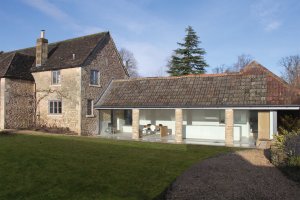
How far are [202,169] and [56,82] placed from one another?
2051 centimetres

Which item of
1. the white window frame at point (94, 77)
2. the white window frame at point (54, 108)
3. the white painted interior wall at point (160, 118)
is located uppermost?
the white window frame at point (94, 77)

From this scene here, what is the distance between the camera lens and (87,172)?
1103cm

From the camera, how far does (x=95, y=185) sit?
9.50 meters

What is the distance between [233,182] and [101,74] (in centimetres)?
2105

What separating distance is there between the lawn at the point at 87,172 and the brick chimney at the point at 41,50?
15.7 m

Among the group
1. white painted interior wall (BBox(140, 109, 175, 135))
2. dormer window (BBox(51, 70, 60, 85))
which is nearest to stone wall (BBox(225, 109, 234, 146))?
white painted interior wall (BBox(140, 109, 175, 135))

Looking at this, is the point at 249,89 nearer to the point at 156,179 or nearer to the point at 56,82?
the point at 156,179

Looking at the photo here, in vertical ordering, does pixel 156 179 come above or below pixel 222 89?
below

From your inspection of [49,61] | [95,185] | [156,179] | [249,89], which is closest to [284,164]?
[156,179]

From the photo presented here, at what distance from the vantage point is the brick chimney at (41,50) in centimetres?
3011

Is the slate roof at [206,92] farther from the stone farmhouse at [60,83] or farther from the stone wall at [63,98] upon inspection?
the stone wall at [63,98]

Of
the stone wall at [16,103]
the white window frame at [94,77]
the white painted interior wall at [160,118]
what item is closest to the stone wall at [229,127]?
the white painted interior wall at [160,118]

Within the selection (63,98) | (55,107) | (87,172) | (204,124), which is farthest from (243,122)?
(87,172)

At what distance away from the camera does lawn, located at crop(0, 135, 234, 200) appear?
29.0 feet
